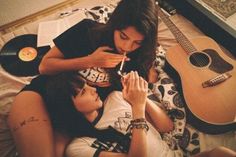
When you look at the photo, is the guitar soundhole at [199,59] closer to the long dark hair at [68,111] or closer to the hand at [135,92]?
the hand at [135,92]

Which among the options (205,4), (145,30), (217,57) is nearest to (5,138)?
(145,30)

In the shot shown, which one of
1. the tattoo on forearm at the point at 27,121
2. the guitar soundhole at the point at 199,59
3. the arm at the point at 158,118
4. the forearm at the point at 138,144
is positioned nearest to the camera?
the forearm at the point at 138,144

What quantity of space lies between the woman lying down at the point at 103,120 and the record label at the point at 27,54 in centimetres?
41

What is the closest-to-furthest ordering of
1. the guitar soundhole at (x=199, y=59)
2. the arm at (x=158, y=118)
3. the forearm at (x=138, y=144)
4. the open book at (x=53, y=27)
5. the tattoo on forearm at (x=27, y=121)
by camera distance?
the forearm at (x=138, y=144) → the tattoo on forearm at (x=27, y=121) → the arm at (x=158, y=118) → the guitar soundhole at (x=199, y=59) → the open book at (x=53, y=27)

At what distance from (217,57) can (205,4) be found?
0.34 m

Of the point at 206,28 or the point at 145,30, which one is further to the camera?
the point at 206,28

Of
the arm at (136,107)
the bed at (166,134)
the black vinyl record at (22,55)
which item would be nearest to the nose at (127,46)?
the arm at (136,107)

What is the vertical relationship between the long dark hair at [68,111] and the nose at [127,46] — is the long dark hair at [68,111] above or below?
below

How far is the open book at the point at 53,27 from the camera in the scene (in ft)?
4.68

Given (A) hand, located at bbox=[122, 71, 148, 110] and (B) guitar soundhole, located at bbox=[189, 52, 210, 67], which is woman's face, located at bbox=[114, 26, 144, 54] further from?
(B) guitar soundhole, located at bbox=[189, 52, 210, 67]

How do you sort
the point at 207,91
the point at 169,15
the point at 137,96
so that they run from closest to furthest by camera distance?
the point at 137,96, the point at 207,91, the point at 169,15

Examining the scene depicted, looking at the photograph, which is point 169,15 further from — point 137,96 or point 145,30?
point 137,96

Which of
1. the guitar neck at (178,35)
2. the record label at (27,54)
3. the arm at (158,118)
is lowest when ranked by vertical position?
the arm at (158,118)

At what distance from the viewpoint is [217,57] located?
1.31 meters
